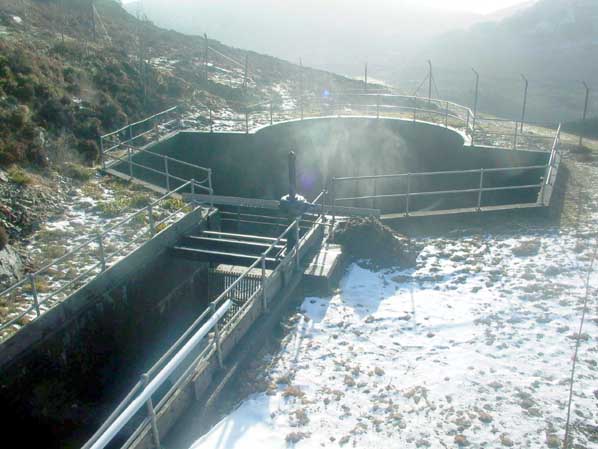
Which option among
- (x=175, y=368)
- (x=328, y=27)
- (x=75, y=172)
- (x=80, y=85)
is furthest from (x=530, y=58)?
(x=328, y=27)

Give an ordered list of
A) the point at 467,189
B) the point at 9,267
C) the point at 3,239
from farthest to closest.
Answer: the point at 467,189 < the point at 3,239 < the point at 9,267

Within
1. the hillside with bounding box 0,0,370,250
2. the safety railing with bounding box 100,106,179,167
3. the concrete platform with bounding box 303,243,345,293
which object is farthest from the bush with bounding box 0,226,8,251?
the safety railing with bounding box 100,106,179,167

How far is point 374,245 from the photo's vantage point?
11.6 m

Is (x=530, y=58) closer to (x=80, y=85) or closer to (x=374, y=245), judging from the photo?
(x=80, y=85)

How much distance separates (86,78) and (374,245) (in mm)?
16235

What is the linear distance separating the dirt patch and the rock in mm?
6253

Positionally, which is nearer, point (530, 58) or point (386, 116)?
point (386, 116)

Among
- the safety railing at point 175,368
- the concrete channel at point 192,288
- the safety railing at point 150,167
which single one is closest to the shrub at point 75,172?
the safety railing at point 150,167

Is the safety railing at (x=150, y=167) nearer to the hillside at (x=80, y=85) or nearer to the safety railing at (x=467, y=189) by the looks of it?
the hillside at (x=80, y=85)

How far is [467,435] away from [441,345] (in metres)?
2.05

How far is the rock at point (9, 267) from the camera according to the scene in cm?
993

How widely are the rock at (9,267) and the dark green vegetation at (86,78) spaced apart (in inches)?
182

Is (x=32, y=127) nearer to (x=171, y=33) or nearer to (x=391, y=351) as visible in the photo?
(x=391, y=351)

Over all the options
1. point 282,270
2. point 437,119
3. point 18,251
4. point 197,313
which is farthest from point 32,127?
point 437,119
